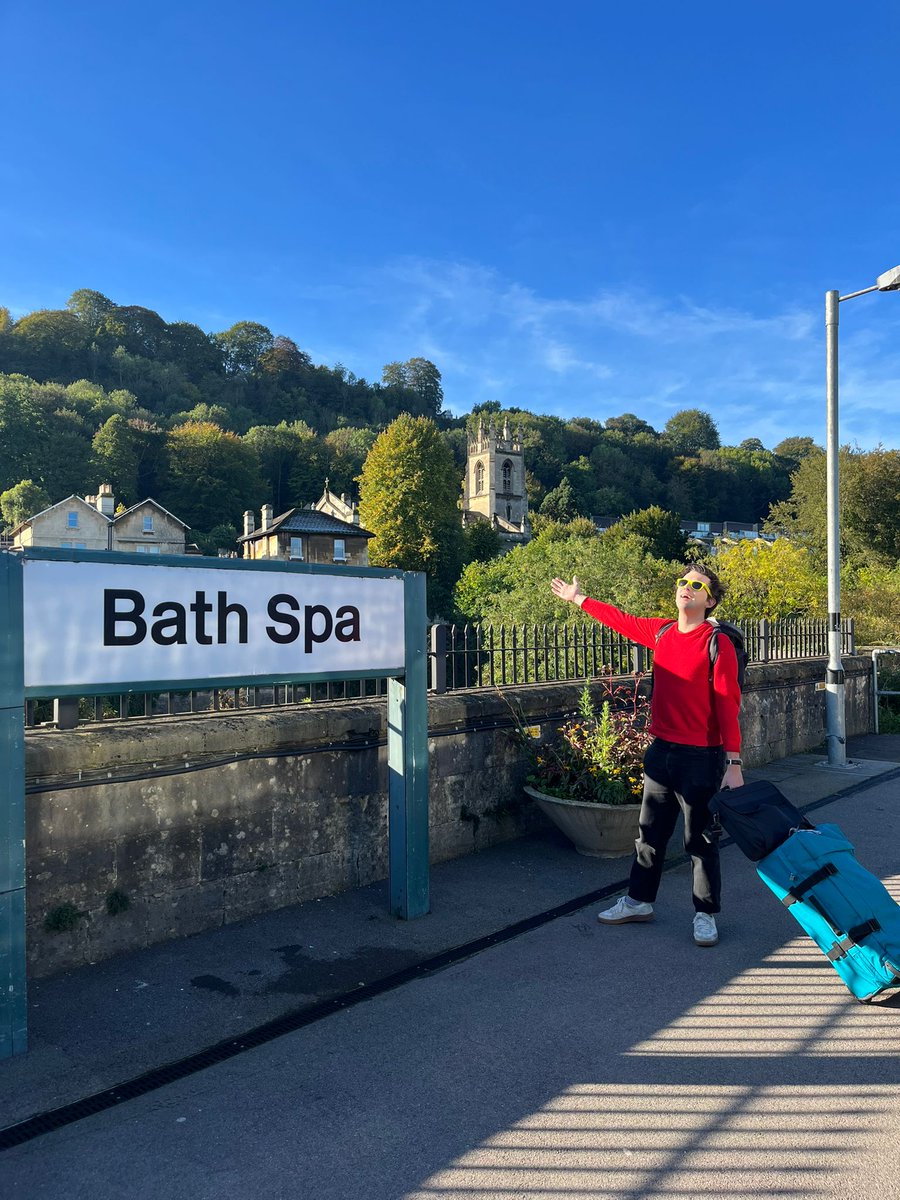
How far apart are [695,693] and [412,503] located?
5926 cm

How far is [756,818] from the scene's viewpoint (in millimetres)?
4422

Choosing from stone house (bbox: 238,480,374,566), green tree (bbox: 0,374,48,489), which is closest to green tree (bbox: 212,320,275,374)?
green tree (bbox: 0,374,48,489)

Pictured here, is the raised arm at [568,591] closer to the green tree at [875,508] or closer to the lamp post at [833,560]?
the lamp post at [833,560]

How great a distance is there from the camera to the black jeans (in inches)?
189

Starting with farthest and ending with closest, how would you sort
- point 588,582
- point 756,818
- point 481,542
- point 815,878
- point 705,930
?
point 481,542 → point 588,582 → point 705,930 → point 756,818 → point 815,878

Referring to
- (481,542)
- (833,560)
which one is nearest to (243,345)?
(481,542)

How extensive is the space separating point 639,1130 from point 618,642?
601cm

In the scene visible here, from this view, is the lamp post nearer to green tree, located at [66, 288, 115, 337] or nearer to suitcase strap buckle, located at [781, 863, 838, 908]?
suitcase strap buckle, located at [781, 863, 838, 908]

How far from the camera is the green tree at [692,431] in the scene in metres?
146

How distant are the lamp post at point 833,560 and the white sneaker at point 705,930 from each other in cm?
638

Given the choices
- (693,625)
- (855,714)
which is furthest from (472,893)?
(855,714)

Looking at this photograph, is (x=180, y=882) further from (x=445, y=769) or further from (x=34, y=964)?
(x=445, y=769)

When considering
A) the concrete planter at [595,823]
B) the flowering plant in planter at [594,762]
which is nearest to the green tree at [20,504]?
the flowering plant in planter at [594,762]

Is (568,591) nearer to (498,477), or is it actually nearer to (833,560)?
(833,560)
